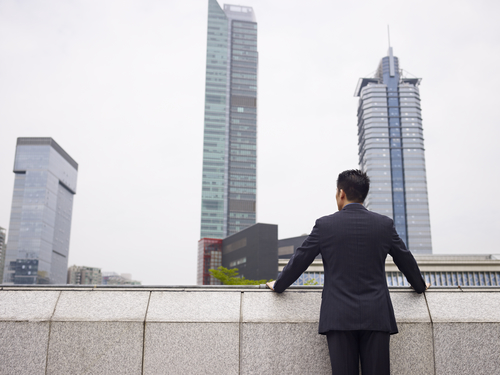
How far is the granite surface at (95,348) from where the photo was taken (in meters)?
3.78

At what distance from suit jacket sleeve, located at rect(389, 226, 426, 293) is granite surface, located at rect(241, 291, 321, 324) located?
77 centimetres

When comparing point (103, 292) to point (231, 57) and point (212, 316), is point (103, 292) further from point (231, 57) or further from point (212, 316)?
point (231, 57)

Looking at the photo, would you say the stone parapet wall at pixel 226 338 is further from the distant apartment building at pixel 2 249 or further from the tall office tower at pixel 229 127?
the distant apartment building at pixel 2 249

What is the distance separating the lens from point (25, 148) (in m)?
166

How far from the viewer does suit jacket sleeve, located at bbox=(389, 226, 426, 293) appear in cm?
336

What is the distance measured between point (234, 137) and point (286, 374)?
15830cm

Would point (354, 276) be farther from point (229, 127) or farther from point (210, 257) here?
point (229, 127)

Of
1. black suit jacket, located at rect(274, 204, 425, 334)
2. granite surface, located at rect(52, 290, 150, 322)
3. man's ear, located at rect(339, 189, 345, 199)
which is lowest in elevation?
granite surface, located at rect(52, 290, 150, 322)

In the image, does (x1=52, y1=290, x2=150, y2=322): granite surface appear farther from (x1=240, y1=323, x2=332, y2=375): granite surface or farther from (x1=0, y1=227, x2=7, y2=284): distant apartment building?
(x1=0, y1=227, x2=7, y2=284): distant apartment building

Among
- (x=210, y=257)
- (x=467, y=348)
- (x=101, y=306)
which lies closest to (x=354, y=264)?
(x=467, y=348)

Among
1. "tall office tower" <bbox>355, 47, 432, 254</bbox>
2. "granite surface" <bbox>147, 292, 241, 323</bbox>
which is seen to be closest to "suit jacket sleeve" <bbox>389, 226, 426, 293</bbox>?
"granite surface" <bbox>147, 292, 241, 323</bbox>

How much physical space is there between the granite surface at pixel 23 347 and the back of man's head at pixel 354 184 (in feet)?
9.06

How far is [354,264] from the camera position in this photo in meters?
3.18

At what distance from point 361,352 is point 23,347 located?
9.18 feet
